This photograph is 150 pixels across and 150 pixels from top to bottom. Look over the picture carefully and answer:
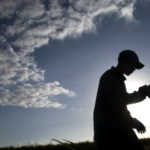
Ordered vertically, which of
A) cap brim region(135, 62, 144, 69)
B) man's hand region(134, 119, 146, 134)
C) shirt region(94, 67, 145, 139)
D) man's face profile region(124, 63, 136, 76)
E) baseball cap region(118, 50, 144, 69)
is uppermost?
baseball cap region(118, 50, 144, 69)

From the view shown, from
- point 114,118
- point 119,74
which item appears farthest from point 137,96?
point 114,118

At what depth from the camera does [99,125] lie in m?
4.73

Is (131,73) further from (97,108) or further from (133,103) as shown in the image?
(97,108)

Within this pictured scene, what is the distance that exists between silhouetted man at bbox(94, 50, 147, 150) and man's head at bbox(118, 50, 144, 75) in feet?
0.93

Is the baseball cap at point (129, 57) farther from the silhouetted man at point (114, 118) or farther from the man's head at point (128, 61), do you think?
the silhouetted man at point (114, 118)

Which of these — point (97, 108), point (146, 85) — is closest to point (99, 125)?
point (97, 108)

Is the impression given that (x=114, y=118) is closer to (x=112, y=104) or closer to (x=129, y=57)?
(x=112, y=104)

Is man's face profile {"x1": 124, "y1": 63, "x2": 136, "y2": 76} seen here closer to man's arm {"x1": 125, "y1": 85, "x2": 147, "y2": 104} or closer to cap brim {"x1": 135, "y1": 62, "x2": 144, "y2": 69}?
cap brim {"x1": 135, "y1": 62, "x2": 144, "y2": 69}

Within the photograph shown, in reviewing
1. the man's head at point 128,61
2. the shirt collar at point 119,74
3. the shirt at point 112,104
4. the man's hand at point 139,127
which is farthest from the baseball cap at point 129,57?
the man's hand at point 139,127

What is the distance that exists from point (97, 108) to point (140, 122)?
0.69 metres

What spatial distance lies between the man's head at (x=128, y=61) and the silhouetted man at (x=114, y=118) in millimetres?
284

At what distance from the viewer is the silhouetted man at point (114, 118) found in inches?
183

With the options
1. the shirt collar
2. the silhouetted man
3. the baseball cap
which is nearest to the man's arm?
the silhouetted man

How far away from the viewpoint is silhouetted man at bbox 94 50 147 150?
15.2 ft
